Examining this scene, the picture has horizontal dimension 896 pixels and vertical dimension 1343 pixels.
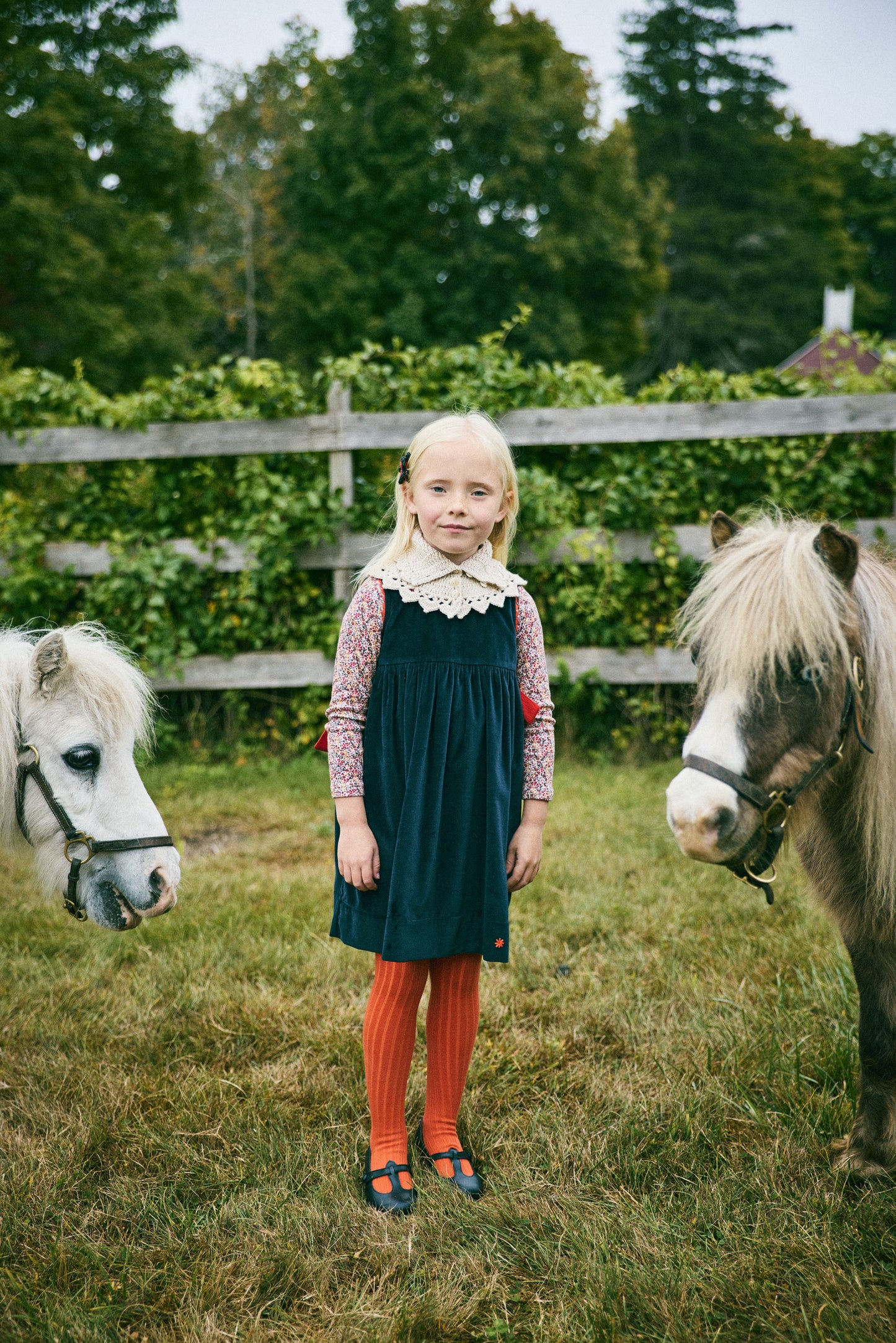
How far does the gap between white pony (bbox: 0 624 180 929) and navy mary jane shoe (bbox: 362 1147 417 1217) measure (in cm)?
85

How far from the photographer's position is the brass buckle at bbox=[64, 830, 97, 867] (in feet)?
7.04

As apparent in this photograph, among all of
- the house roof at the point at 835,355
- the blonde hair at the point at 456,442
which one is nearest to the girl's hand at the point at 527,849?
the blonde hair at the point at 456,442

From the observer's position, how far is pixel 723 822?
169cm

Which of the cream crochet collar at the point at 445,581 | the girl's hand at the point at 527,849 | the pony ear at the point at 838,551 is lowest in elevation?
A: the girl's hand at the point at 527,849

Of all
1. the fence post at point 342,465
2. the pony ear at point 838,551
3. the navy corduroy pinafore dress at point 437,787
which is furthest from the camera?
the fence post at point 342,465

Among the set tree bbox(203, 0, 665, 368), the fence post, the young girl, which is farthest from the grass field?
tree bbox(203, 0, 665, 368)

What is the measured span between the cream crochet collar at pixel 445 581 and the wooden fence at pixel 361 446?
324 centimetres

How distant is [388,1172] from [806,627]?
1.64 meters

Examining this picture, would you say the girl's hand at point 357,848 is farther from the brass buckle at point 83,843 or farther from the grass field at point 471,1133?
the grass field at point 471,1133

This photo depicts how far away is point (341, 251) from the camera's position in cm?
2217

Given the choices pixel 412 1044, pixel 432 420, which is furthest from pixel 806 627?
pixel 432 420

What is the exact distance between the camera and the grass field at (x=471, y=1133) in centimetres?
175

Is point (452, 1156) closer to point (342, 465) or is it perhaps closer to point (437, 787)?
point (437, 787)

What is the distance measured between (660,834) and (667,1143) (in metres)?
2.18
